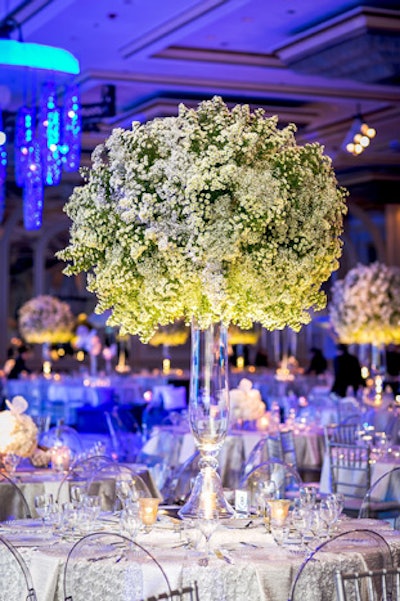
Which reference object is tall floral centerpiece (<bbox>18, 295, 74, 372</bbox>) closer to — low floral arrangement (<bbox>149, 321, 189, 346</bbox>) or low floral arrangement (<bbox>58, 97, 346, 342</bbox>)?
low floral arrangement (<bbox>149, 321, 189, 346</bbox>)

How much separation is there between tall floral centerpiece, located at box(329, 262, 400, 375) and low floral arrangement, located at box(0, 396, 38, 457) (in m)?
7.15

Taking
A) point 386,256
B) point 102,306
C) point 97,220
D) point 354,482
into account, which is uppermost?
point 386,256

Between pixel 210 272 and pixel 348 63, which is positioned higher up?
pixel 348 63

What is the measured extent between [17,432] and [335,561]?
3.04 m

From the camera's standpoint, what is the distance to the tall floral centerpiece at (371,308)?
13414mm

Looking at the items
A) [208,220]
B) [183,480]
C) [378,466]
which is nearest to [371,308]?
[378,466]

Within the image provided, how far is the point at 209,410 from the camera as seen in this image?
469 centimetres

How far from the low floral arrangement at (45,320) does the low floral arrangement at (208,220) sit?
15318mm

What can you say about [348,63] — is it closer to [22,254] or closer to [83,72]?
[83,72]

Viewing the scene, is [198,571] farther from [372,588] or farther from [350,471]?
[350,471]

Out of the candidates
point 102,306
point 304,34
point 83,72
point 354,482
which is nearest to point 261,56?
point 304,34

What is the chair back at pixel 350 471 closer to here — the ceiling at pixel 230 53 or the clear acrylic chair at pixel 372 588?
the clear acrylic chair at pixel 372 588

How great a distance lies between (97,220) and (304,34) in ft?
26.8

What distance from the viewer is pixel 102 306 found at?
477 centimetres
